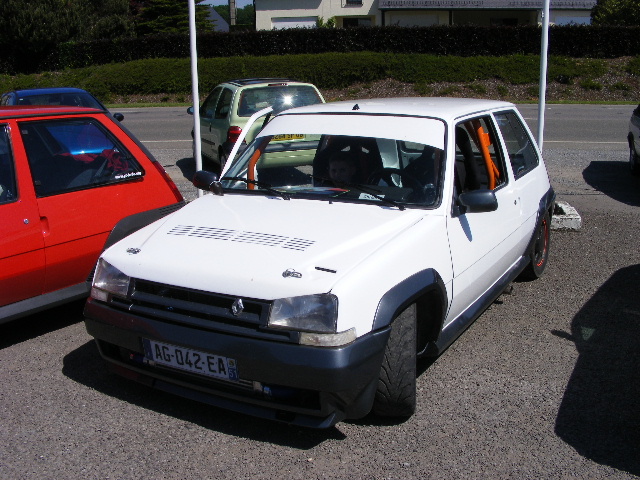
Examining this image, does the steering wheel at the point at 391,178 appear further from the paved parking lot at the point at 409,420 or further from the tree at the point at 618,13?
the tree at the point at 618,13

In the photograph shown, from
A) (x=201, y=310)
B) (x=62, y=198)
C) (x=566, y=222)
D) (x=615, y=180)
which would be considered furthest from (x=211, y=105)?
(x=201, y=310)

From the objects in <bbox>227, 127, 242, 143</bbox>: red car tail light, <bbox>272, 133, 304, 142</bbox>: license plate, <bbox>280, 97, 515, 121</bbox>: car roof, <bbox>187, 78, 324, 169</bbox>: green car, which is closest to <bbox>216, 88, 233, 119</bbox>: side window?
<bbox>187, 78, 324, 169</bbox>: green car

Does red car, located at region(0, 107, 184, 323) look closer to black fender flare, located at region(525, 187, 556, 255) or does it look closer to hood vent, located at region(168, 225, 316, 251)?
hood vent, located at region(168, 225, 316, 251)

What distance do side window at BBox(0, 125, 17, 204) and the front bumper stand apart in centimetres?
155

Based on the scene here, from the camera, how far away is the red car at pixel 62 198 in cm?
502

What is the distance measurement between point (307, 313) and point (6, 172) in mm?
2770

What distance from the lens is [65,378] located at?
187 inches

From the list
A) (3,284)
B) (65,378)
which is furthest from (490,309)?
(3,284)

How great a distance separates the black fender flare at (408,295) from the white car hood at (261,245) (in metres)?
0.25

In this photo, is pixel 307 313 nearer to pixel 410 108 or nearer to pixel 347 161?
pixel 347 161

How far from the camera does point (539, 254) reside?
263 inches

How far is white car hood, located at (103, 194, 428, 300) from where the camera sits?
12.2 ft

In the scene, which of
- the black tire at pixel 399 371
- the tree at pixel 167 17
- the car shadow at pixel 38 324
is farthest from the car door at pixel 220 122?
the tree at pixel 167 17

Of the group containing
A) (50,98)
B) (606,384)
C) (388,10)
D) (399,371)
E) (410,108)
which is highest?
(388,10)
